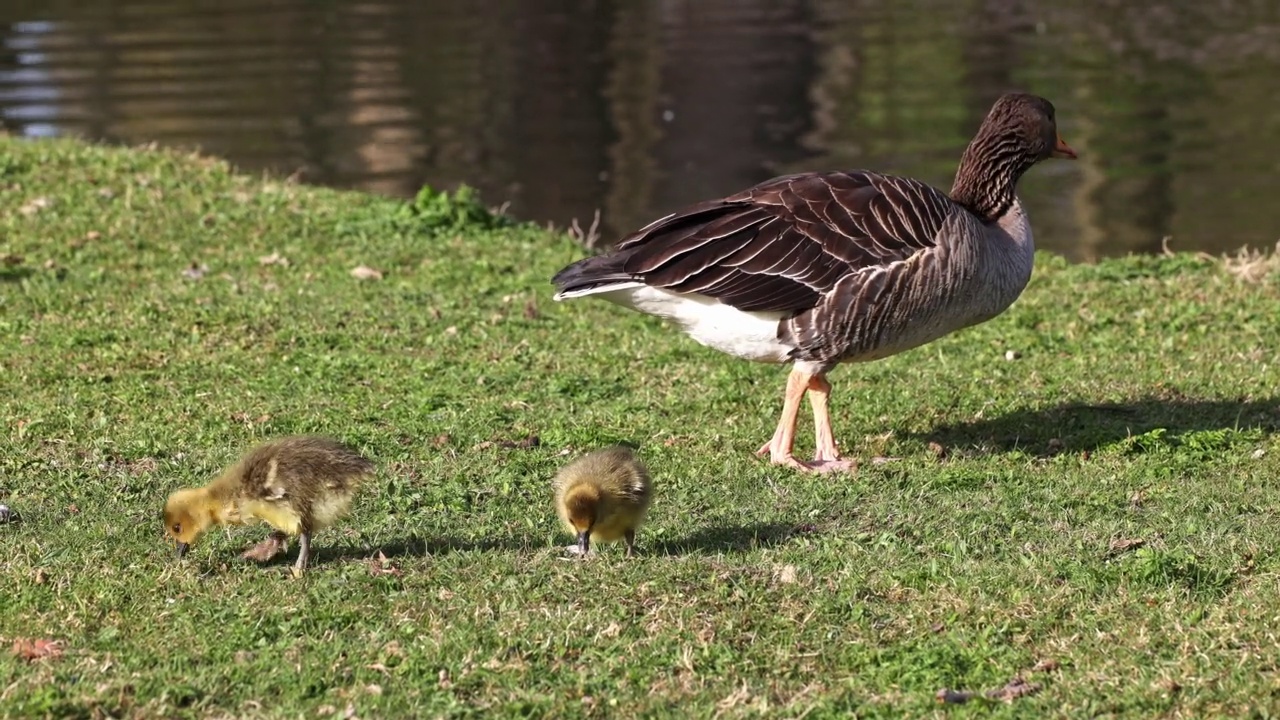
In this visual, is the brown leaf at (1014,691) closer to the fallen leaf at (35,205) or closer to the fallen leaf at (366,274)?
the fallen leaf at (366,274)

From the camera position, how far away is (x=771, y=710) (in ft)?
17.1

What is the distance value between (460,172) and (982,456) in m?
13.6

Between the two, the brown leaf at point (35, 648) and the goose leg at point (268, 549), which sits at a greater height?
the brown leaf at point (35, 648)

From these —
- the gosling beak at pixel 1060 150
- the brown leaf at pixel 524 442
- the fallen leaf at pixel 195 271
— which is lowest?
the fallen leaf at pixel 195 271

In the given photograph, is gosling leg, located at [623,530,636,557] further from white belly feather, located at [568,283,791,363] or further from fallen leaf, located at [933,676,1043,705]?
white belly feather, located at [568,283,791,363]

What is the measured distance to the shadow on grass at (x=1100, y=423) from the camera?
8789mm

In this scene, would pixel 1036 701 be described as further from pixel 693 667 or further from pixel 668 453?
pixel 668 453

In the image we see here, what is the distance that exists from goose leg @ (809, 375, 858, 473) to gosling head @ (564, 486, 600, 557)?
7.17 ft

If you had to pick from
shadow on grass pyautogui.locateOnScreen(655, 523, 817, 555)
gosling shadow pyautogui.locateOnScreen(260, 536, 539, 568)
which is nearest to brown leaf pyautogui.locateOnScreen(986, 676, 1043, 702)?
shadow on grass pyautogui.locateOnScreen(655, 523, 817, 555)

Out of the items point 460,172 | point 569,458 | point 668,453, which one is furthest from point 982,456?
point 460,172

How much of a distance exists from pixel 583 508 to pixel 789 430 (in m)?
2.31

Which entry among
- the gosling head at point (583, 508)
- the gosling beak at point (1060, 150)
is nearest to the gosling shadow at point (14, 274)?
the gosling head at point (583, 508)

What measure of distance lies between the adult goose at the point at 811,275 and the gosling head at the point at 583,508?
1.94 metres

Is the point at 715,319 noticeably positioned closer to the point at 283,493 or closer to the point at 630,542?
the point at 630,542
